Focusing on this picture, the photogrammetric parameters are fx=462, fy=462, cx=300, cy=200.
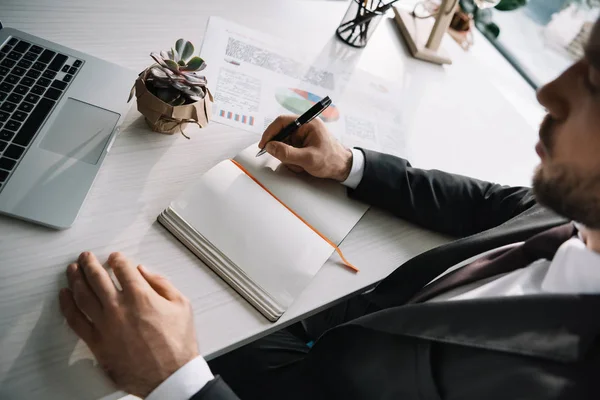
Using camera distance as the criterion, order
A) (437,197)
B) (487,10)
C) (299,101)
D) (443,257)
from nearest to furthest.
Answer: (443,257) → (437,197) → (299,101) → (487,10)

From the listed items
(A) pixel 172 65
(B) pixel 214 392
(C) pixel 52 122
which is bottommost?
(B) pixel 214 392

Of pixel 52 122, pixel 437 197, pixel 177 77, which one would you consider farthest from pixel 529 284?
pixel 52 122

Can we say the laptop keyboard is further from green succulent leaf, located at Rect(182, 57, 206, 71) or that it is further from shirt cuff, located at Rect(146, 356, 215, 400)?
shirt cuff, located at Rect(146, 356, 215, 400)

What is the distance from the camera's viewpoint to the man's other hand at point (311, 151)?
0.80 meters

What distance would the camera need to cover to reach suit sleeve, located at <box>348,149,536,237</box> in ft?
2.83

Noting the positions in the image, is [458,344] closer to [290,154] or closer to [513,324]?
[513,324]

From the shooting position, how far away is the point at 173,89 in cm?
74

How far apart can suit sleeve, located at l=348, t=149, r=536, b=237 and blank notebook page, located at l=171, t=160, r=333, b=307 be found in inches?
7.0

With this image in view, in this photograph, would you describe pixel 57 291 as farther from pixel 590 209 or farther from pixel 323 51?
pixel 323 51

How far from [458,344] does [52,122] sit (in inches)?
26.2

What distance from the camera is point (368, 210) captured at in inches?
34.2

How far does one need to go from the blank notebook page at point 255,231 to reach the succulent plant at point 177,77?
13 centimetres

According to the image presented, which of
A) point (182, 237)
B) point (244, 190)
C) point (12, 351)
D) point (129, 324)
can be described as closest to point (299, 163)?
point (244, 190)

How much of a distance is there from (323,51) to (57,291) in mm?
871
